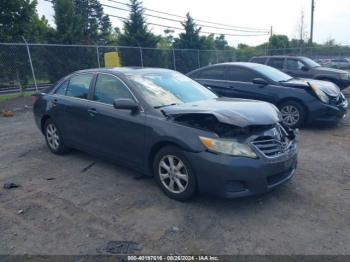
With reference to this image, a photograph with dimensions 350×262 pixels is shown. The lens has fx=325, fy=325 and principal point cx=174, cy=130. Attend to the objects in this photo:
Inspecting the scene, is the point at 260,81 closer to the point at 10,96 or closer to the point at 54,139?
the point at 54,139

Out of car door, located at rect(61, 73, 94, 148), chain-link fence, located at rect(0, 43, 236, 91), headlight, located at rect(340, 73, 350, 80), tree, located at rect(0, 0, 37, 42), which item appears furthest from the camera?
tree, located at rect(0, 0, 37, 42)

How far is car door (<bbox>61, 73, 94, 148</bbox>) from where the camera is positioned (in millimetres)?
5156

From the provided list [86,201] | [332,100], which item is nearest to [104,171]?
[86,201]

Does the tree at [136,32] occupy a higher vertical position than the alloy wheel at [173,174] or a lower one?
higher

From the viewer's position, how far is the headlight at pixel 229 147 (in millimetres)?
3561

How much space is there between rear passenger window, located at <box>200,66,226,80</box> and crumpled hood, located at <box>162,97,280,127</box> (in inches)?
176

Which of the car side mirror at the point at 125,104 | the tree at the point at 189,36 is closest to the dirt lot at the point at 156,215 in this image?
the car side mirror at the point at 125,104

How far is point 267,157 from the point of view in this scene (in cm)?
364

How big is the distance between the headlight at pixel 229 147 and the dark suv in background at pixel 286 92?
449cm

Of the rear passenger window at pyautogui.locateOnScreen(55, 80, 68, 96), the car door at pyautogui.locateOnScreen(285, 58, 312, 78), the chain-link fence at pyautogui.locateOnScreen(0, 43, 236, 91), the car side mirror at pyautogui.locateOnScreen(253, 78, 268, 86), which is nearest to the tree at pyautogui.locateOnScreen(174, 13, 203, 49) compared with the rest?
the chain-link fence at pyautogui.locateOnScreen(0, 43, 236, 91)

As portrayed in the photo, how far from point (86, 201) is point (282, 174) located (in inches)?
96.2

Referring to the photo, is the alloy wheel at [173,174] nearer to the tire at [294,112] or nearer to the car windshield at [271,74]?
the tire at [294,112]

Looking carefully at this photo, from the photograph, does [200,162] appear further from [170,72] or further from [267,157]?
[170,72]

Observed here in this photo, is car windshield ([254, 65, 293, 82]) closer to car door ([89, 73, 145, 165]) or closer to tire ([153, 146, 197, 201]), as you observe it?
car door ([89, 73, 145, 165])
